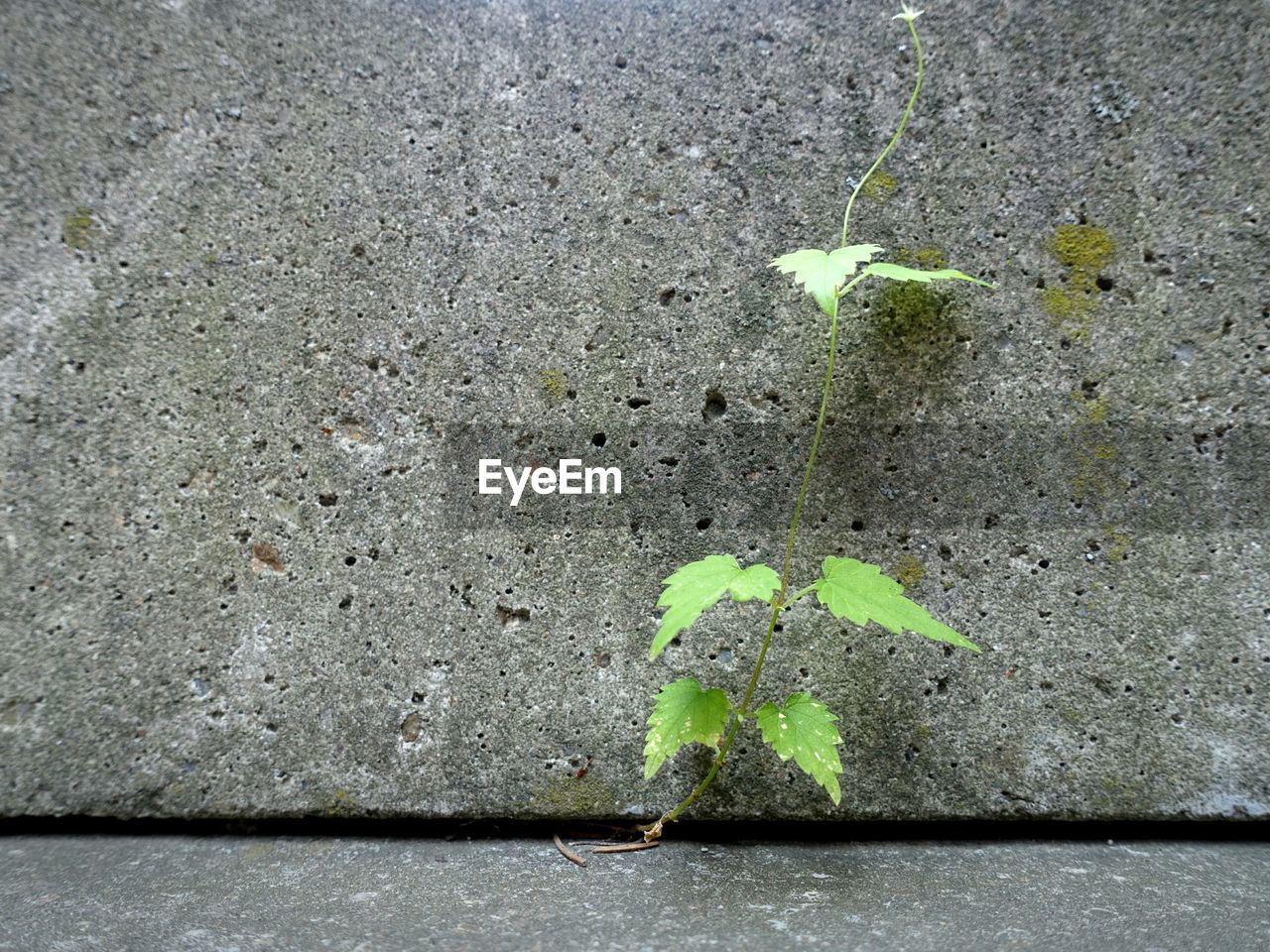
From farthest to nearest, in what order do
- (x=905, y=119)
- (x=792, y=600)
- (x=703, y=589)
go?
(x=905, y=119) < (x=792, y=600) < (x=703, y=589)

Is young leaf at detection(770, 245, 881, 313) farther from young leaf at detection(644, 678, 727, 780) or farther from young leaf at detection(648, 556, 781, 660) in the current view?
young leaf at detection(644, 678, 727, 780)

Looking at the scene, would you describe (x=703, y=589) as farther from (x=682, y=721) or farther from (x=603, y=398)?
(x=603, y=398)

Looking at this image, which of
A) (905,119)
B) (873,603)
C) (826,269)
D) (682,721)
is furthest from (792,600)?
(905,119)

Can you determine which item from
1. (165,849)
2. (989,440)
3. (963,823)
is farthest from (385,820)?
(989,440)

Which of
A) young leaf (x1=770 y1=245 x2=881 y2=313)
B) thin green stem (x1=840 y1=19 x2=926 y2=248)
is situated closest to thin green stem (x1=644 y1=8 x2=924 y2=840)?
thin green stem (x1=840 y1=19 x2=926 y2=248)

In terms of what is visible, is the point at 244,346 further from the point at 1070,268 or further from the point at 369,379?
the point at 1070,268

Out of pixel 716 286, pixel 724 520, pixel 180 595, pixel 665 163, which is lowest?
pixel 180 595
